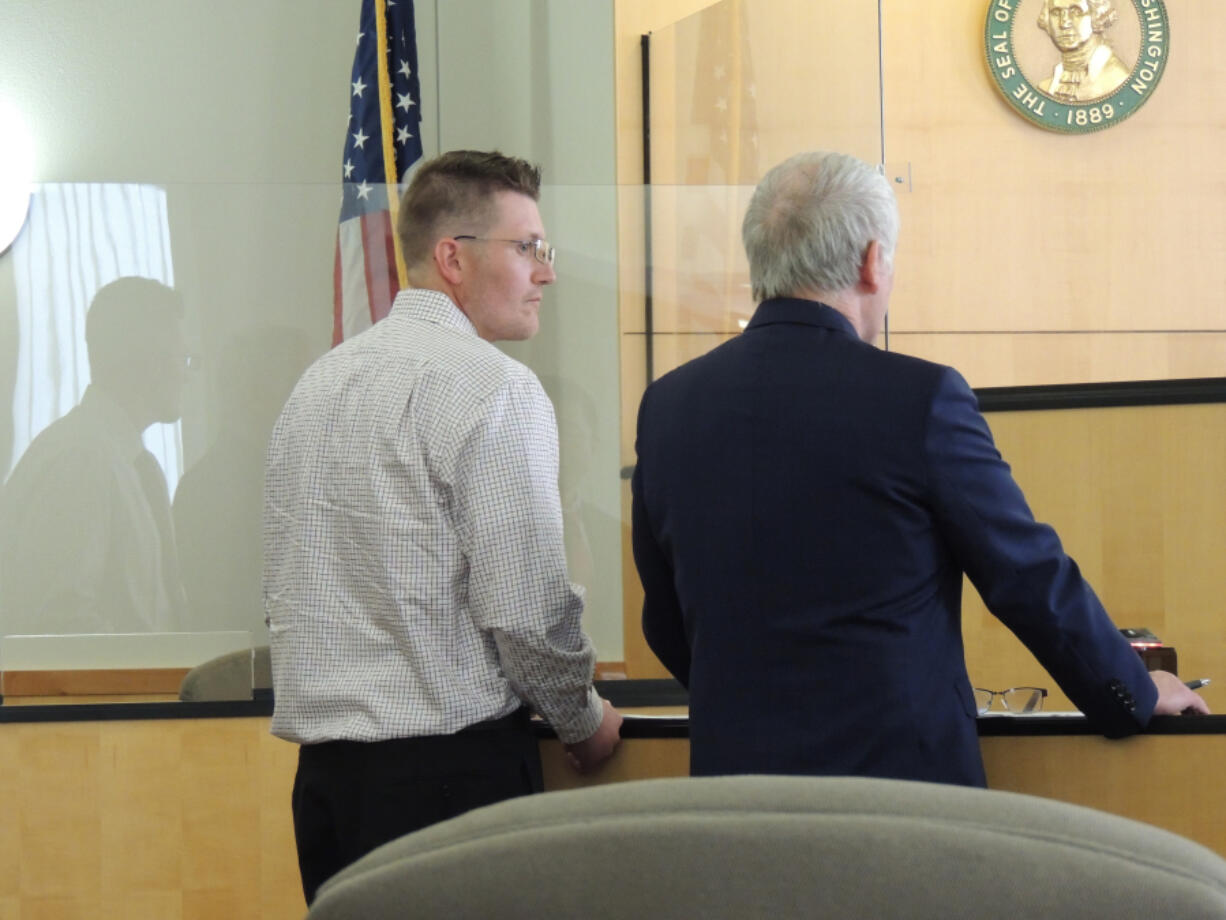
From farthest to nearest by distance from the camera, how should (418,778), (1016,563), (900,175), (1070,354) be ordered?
(1070,354), (900,175), (418,778), (1016,563)

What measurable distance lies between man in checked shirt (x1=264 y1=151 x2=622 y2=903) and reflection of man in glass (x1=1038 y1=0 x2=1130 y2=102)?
4.36 meters

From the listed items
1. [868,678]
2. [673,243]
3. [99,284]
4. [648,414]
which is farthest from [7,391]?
[868,678]

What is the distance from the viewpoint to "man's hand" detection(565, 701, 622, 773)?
1546 mm

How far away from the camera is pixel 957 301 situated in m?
5.24

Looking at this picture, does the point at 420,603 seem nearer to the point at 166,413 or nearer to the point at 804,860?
the point at 804,860

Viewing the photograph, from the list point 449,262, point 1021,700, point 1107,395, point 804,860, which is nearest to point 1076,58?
point 1107,395

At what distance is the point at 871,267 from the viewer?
1.42 metres

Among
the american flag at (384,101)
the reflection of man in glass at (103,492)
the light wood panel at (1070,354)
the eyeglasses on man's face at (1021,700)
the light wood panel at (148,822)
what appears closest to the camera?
the eyeglasses on man's face at (1021,700)

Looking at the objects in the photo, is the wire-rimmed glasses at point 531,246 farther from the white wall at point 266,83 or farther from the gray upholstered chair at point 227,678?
the white wall at point 266,83

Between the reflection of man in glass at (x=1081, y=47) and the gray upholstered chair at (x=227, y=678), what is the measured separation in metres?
3.96

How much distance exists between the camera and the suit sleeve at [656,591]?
5.06 ft

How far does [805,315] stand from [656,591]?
1.24ft

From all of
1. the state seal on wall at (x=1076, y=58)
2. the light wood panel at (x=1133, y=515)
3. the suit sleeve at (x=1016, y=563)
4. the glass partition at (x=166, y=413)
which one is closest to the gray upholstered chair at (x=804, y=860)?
the suit sleeve at (x=1016, y=563)

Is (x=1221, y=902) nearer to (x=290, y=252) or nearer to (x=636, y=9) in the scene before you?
(x=290, y=252)
